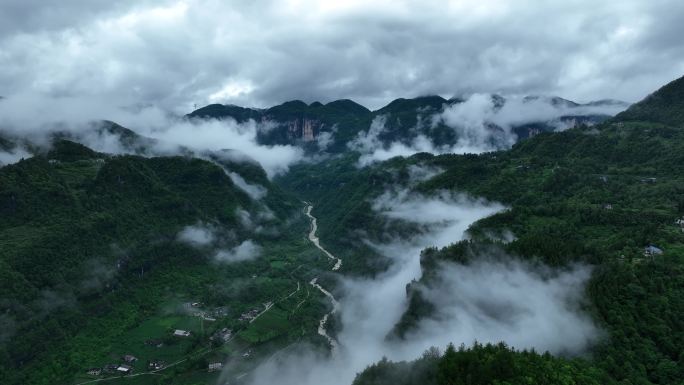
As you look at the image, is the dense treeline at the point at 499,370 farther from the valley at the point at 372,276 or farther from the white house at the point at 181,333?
the white house at the point at 181,333

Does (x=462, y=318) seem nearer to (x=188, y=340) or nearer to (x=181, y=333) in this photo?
(x=188, y=340)

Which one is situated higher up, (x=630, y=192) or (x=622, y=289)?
(x=630, y=192)

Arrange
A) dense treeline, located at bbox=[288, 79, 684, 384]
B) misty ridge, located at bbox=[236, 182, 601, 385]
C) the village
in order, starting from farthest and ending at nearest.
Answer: the village → misty ridge, located at bbox=[236, 182, 601, 385] → dense treeline, located at bbox=[288, 79, 684, 384]

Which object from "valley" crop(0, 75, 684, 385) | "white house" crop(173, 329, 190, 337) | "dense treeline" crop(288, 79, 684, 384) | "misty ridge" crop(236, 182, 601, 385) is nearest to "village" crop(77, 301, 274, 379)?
"white house" crop(173, 329, 190, 337)

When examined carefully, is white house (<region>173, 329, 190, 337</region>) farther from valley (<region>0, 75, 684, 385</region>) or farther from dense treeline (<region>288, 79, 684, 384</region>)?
dense treeline (<region>288, 79, 684, 384</region>)

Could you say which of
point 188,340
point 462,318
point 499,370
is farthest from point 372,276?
point 499,370

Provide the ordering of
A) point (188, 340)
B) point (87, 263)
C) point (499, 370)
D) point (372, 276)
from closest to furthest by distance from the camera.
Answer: point (499, 370) < point (188, 340) < point (87, 263) < point (372, 276)

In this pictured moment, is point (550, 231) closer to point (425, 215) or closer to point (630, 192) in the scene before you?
point (630, 192)

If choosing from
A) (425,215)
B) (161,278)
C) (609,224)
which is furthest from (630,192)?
(161,278)

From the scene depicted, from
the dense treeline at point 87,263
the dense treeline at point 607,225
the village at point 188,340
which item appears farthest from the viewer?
the dense treeline at point 87,263

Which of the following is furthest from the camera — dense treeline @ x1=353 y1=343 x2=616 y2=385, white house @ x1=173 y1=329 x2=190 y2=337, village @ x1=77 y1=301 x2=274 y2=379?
white house @ x1=173 y1=329 x2=190 y2=337

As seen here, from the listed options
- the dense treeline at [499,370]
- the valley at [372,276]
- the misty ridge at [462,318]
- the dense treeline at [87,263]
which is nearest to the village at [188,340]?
the valley at [372,276]
